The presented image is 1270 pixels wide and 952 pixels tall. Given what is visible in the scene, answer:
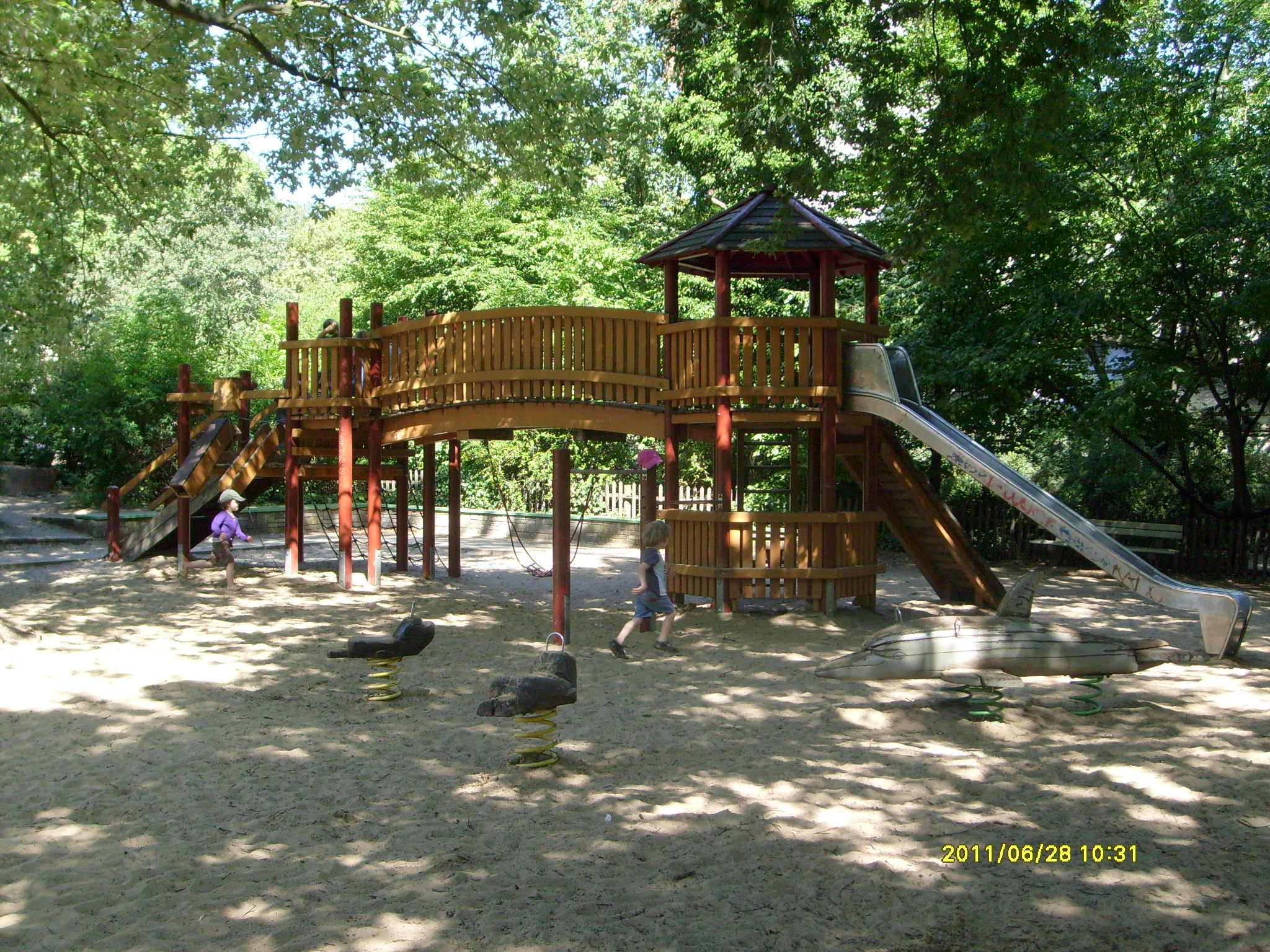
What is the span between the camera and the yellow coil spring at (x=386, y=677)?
8305mm

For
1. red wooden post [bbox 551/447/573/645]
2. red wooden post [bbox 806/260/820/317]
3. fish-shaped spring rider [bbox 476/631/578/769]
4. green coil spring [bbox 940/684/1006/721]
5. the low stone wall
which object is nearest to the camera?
fish-shaped spring rider [bbox 476/631/578/769]

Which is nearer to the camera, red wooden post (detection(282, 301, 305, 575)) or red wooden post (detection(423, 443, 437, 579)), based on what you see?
red wooden post (detection(282, 301, 305, 575))

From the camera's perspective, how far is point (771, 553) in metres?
12.5

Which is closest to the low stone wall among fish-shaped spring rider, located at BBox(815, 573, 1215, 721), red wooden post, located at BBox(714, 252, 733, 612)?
red wooden post, located at BBox(714, 252, 733, 612)

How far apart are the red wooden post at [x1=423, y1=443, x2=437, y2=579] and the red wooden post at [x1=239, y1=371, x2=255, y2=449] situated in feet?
9.21

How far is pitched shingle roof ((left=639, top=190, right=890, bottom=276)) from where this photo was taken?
12.7m

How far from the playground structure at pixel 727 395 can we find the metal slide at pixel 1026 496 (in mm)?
30

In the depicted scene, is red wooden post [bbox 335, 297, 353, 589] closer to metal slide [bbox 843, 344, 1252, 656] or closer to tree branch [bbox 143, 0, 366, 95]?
tree branch [bbox 143, 0, 366, 95]

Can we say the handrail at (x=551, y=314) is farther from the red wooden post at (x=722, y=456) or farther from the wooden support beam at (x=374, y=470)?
the wooden support beam at (x=374, y=470)

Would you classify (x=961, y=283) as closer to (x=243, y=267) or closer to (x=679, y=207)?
(x=679, y=207)

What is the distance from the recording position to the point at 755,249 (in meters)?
11.5

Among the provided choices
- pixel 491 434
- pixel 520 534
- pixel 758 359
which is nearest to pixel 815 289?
pixel 758 359

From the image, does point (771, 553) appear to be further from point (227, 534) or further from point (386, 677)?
point (227, 534)

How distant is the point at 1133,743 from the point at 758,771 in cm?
251
